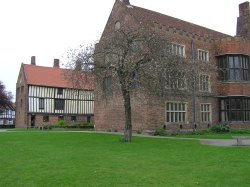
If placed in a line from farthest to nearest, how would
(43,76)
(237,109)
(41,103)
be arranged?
(43,76), (41,103), (237,109)

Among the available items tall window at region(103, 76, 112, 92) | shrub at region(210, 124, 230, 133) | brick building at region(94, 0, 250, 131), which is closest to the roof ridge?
brick building at region(94, 0, 250, 131)

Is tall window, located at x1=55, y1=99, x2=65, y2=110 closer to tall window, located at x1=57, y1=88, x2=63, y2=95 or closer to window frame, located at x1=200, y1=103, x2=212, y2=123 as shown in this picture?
tall window, located at x1=57, y1=88, x2=63, y2=95

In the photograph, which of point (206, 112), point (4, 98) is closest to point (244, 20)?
point (206, 112)

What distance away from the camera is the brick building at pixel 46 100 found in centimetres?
5581

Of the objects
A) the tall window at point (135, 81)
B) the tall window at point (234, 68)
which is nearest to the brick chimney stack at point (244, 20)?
the tall window at point (234, 68)

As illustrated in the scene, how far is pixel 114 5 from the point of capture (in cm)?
3422

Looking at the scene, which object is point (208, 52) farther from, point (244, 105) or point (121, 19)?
point (121, 19)

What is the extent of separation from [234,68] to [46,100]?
31.7m

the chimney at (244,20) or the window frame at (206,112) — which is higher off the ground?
the chimney at (244,20)

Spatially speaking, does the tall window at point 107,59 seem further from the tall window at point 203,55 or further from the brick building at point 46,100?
the brick building at point 46,100

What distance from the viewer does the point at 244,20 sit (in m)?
39.4

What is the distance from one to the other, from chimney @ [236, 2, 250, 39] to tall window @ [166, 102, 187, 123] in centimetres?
1173

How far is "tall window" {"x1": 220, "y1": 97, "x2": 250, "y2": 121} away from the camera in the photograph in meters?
34.0

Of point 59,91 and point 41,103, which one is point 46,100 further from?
point 59,91
